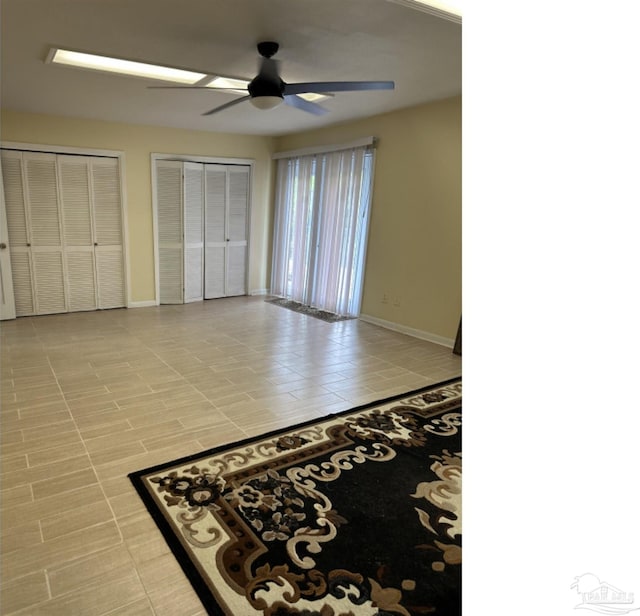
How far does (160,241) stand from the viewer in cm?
677

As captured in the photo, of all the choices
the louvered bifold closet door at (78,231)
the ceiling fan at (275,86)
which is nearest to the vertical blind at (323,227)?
the ceiling fan at (275,86)

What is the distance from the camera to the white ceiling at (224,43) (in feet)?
8.52

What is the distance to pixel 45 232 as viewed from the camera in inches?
232

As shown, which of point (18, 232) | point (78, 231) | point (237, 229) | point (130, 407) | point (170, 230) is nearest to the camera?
point (130, 407)

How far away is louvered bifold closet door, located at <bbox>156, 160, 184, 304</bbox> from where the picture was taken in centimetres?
661

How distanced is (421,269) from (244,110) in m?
2.76

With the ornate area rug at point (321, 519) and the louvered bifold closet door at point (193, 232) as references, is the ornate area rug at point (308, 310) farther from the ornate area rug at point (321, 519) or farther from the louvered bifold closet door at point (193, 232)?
the ornate area rug at point (321, 519)

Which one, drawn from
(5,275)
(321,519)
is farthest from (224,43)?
(5,275)

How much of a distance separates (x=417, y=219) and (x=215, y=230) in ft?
11.1

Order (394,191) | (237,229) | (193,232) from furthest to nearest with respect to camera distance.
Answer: (237,229), (193,232), (394,191)

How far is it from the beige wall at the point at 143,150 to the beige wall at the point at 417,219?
189 cm

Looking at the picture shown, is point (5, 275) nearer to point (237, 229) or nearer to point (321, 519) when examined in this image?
point (237, 229)

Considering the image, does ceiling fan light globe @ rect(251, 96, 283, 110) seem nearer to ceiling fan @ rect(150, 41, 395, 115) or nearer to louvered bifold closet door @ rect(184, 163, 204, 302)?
ceiling fan @ rect(150, 41, 395, 115)

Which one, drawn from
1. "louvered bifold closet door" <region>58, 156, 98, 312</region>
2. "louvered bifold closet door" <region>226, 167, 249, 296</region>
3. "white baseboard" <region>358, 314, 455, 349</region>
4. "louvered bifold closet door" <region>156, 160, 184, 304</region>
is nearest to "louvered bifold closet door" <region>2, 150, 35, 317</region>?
"louvered bifold closet door" <region>58, 156, 98, 312</region>
